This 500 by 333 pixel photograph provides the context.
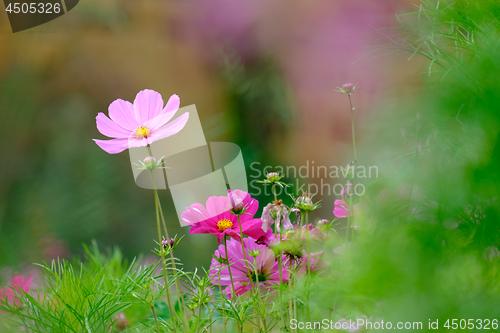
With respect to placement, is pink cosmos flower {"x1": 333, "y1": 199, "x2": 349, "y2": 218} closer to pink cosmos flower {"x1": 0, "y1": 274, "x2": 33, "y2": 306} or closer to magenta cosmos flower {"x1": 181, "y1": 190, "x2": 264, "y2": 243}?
magenta cosmos flower {"x1": 181, "y1": 190, "x2": 264, "y2": 243}

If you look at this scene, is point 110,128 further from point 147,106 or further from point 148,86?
point 148,86

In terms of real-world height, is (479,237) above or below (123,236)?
above

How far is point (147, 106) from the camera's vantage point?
304mm

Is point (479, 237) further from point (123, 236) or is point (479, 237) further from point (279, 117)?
point (123, 236)

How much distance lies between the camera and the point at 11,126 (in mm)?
594

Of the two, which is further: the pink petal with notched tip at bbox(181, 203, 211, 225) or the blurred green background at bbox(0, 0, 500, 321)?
the pink petal with notched tip at bbox(181, 203, 211, 225)

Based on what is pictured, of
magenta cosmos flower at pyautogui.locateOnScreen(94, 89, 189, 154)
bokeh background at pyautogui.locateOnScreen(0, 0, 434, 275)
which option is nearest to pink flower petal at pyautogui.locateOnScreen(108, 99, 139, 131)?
Result: magenta cosmos flower at pyautogui.locateOnScreen(94, 89, 189, 154)

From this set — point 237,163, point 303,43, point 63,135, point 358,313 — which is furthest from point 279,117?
point 358,313

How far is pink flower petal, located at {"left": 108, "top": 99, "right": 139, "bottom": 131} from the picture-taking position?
0.30 m

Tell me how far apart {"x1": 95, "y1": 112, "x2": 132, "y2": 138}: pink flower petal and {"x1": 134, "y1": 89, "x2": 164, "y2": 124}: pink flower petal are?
0.4 inches

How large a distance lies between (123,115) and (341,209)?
0.50 ft

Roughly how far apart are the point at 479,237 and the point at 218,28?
2.13ft

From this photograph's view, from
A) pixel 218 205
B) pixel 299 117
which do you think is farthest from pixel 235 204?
pixel 299 117
